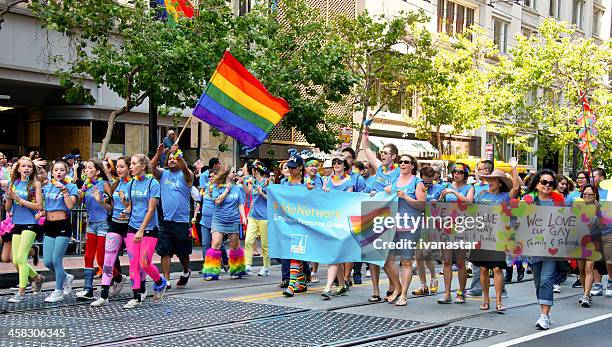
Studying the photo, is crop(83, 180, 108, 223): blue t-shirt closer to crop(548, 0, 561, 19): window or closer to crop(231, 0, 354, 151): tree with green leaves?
crop(231, 0, 354, 151): tree with green leaves

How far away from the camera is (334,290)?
1223 centimetres

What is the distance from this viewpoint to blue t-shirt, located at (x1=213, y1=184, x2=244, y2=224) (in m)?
13.5

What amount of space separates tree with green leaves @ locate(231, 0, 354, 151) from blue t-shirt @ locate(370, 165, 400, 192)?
348 inches

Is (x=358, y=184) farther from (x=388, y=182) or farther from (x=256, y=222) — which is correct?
(x=256, y=222)

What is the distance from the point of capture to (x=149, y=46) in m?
16.7

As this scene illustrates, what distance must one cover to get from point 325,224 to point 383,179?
1.06 meters

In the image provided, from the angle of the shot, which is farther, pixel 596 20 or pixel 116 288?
pixel 596 20

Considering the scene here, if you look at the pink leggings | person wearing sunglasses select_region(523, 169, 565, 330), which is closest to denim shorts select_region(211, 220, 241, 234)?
the pink leggings

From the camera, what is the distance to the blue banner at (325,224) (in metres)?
11.4

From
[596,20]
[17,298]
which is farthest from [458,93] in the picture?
[596,20]

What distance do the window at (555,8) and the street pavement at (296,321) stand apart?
4518 centimetres

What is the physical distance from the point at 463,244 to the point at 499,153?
119 feet

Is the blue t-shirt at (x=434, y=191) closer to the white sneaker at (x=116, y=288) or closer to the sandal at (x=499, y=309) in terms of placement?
the sandal at (x=499, y=309)

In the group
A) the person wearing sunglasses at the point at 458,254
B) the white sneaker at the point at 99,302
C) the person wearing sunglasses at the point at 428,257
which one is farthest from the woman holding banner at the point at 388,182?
the white sneaker at the point at 99,302
